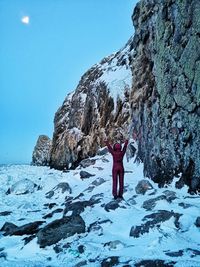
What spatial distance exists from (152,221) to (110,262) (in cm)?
234

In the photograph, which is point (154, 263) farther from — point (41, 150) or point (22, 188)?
point (41, 150)

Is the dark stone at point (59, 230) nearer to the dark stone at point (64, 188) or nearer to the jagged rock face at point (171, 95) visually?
the jagged rock face at point (171, 95)

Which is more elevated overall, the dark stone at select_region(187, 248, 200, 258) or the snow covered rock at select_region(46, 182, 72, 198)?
the snow covered rock at select_region(46, 182, 72, 198)

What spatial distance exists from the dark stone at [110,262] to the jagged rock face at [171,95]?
5.52 meters

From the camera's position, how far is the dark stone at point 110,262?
630cm

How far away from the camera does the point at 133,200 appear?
11.4 m

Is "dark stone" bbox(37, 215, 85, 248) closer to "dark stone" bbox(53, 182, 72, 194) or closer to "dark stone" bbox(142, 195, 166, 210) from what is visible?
"dark stone" bbox(142, 195, 166, 210)

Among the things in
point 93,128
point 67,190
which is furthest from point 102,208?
point 93,128

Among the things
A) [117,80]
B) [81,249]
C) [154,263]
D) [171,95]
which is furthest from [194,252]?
[117,80]

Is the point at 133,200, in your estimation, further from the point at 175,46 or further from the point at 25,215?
the point at 175,46

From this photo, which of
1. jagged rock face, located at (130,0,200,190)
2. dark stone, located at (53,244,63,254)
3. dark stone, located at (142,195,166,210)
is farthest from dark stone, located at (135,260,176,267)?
jagged rock face, located at (130,0,200,190)

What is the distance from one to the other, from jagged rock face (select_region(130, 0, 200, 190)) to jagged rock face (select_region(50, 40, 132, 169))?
31.7ft

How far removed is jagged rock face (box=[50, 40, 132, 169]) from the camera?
90.1 feet

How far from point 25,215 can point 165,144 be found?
6.37 metres
